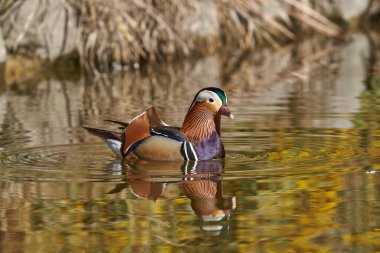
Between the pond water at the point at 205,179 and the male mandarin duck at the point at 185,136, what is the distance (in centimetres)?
10

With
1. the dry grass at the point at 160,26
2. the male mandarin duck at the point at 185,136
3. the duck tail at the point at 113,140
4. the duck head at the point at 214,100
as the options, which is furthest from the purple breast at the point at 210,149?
the dry grass at the point at 160,26

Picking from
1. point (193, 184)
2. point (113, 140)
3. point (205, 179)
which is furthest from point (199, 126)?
point (193, 184)

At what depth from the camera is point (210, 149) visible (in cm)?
752

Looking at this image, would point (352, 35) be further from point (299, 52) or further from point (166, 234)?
point (166, 234)

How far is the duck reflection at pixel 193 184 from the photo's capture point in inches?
231

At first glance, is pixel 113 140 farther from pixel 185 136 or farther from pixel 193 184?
pixel 193 184

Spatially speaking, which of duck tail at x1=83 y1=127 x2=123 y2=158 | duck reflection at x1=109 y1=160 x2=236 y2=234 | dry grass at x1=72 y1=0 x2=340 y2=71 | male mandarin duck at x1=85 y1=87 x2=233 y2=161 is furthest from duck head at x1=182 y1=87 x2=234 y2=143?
dry grass at x1=72 y1=0 x2=340 y2=71

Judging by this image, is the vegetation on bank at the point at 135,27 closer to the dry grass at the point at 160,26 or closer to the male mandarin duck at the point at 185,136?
the dry grass at the point at 160,26

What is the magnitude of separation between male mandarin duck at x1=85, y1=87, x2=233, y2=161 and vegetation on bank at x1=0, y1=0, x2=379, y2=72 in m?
7.49

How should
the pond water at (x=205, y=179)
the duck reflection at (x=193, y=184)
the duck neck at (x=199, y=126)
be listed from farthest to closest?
the duck neck at (x=199, y=126), the duck reflection at (x=193, y=184), the pond water at (x=205, y=179)

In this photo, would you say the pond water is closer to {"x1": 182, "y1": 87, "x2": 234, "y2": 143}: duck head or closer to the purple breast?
the purple breast

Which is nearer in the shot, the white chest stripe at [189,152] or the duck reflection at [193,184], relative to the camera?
the duck reflection at [193,184]

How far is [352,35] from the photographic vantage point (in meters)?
20.0

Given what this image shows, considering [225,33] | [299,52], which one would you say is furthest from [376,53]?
[225,33]
